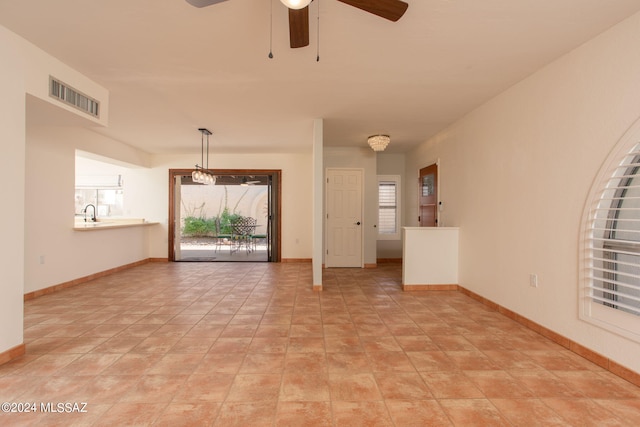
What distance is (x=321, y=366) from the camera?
7.36ft

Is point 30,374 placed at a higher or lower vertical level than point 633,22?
lower

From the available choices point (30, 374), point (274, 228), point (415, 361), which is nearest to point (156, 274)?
point (274, 228)

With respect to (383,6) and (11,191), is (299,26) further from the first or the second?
(11,191)

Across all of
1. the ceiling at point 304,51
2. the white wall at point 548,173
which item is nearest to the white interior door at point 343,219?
the ceiling at point 304,51

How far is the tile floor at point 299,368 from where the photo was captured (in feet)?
5.63

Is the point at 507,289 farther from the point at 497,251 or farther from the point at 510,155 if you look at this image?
the point at 510,155

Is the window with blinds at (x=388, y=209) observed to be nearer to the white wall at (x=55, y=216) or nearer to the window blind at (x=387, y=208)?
the window blind at (x=387, y=208)

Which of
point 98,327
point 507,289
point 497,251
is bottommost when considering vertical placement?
point 98,327

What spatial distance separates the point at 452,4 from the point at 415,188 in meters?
4.64

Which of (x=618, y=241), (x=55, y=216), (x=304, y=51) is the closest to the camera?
(x=618, y=241)

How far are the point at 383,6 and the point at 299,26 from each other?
1.66 ft

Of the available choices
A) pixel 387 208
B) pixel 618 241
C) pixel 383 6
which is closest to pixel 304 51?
pixel 383 6

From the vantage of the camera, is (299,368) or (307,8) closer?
(307,8)

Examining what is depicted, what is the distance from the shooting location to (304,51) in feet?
8.50
